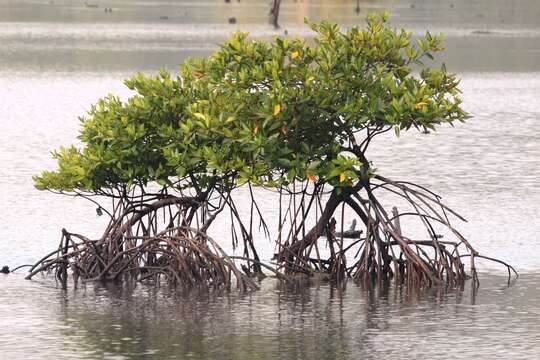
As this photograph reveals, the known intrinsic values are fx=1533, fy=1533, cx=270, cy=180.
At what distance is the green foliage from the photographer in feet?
66.2

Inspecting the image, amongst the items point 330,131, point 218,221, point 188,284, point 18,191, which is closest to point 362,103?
point 330,131

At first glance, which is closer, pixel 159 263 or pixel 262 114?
pixel 262 114

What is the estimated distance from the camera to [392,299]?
19547 millimetres

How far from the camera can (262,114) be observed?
20.0 metres

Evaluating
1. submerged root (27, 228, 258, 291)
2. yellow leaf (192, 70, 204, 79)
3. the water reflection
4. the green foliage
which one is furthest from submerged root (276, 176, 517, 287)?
yellow leaf (192, 70, 204, 79)

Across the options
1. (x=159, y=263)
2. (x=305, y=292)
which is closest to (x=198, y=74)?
(x=159, y=263)

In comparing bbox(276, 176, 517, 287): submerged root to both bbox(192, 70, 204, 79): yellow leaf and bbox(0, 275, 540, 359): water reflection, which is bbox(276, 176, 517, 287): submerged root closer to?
bbox(0, 275, 540, 359): water reflection

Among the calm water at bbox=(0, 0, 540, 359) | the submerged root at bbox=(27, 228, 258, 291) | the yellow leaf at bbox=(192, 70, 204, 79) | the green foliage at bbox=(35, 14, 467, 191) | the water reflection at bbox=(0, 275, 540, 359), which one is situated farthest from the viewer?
the yellow leaf at bbox=(192, 70, 204, 79)

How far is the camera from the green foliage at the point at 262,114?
20172 millimetres

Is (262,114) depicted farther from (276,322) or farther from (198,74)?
(276,322)

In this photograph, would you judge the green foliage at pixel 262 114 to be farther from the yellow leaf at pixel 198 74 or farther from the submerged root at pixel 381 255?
the submerged root at pixel 381 255

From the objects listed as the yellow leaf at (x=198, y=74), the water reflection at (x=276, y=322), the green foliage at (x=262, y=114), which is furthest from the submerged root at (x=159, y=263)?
the yellow leaf at (x=198, y=74)

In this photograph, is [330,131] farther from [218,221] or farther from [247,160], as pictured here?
[218,221]

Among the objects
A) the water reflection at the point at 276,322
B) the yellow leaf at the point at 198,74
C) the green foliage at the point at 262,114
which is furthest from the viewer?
the yellow leaf at the point at 198,74
